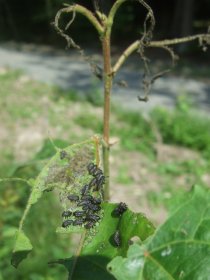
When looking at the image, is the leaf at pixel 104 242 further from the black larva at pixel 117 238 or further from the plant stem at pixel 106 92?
the plant stem at pixel 106 92

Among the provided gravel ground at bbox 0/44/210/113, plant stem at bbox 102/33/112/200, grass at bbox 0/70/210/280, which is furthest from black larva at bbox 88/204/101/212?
gravel ground at bbox 0/44/210/113

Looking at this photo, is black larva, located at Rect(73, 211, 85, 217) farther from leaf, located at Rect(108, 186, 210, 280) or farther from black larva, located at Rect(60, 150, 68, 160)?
leaf, located at Rect(108, 186, 210, 280)

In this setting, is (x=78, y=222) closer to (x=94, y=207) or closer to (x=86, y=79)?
(x=94, y=207)

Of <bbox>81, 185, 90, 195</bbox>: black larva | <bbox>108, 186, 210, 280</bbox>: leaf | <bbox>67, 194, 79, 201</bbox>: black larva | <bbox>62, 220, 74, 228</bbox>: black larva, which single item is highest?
<bbox>108, 186, 210, 280</bbox>: leaf

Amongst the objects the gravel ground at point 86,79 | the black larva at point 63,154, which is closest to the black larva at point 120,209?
the black larva at point 63,154

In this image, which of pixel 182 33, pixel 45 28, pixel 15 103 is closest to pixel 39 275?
pixel 15 103

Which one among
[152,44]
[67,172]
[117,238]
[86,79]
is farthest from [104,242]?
[86,79]

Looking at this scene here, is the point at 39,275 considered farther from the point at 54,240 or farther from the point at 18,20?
the point at 18,20
